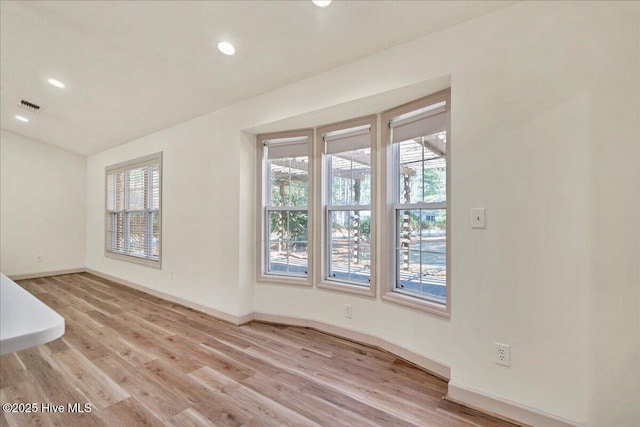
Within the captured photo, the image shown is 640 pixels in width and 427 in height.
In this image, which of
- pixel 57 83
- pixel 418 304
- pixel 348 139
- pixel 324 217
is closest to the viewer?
pixel 418 304

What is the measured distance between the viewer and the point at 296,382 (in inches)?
87.6

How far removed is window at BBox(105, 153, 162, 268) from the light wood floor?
1.76 metres

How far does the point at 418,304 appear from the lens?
95.7 inches

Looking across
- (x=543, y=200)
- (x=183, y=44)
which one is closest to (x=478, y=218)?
(x=543, y=200)

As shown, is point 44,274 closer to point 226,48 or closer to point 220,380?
point 220,380

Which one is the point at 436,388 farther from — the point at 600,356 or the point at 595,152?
the point at 595,152

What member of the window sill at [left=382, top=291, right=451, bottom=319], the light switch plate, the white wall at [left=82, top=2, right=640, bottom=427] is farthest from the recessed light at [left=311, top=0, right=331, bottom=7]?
the window sill at [left=382, top=291, right=451, bottom=319]

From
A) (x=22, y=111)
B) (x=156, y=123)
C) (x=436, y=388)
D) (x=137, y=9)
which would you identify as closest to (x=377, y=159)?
(x=436, y=388)

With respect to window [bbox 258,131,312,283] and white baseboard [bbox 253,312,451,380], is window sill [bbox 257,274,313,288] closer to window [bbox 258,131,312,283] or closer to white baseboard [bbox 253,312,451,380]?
window [bbox 258,131,312,283]

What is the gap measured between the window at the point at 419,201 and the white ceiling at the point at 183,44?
619 mm

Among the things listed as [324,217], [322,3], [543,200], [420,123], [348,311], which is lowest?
[348,311]

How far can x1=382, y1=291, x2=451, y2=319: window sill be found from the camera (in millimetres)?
2254

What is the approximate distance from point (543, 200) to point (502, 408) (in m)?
1.27

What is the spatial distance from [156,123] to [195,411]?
3793 millimetres
